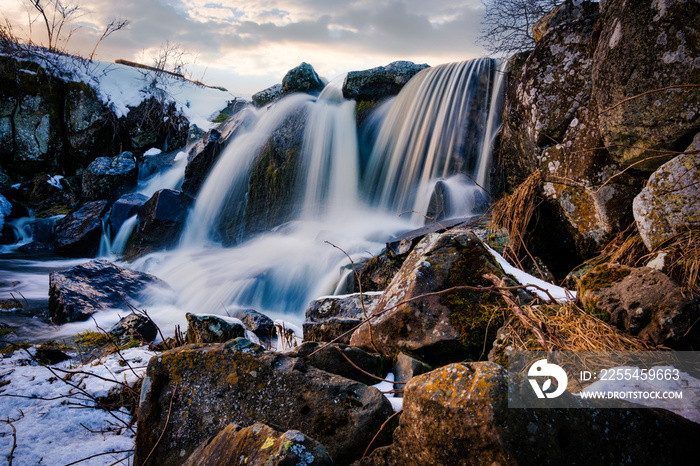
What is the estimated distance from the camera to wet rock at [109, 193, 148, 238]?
10758 millimetres

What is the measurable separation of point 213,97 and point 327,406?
63.4 feet

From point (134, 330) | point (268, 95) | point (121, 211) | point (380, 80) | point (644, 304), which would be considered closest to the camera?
point (644, 304)

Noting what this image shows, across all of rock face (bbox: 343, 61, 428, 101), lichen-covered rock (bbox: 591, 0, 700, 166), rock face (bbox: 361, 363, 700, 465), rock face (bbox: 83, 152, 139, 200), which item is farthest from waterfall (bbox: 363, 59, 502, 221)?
rock face (bbox: 83, 152, 139, 200)

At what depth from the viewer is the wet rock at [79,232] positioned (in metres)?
10.3

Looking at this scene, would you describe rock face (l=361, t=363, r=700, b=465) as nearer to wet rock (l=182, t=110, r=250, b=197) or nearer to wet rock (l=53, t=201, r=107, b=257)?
wet rock (l=182, t=110, r=250, b=197)

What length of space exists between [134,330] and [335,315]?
281cm

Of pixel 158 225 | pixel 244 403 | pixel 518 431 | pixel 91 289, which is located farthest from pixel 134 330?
pixel 158 225

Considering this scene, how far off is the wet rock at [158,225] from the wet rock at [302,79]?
5.50 metres

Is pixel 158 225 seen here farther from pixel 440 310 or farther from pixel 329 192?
pixel 440 310

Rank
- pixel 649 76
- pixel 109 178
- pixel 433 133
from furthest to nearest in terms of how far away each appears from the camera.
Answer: pixel 109 178
pixel 433 133
pixel 649 76

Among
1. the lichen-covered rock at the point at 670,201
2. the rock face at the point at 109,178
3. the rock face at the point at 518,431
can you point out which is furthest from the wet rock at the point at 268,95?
the rock face at the point at 518,431

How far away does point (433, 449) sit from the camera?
1.37 m

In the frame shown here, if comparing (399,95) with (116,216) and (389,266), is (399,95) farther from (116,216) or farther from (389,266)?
(116,216)

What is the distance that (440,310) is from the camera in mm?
2596
